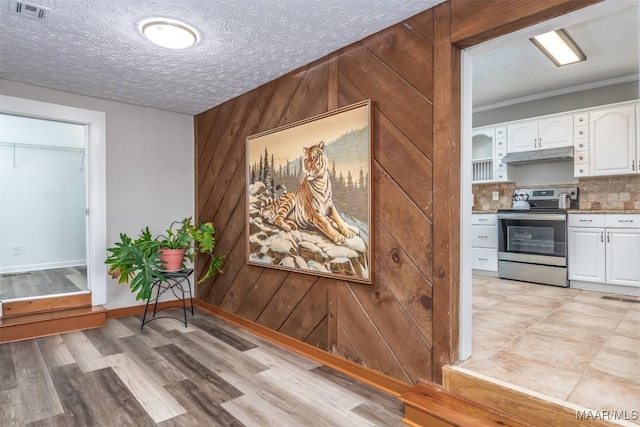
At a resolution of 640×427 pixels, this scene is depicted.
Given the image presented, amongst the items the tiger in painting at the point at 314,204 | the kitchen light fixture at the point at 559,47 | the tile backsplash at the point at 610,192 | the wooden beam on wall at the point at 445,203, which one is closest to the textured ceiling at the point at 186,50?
the wooden beam on wall at the point at 445,203

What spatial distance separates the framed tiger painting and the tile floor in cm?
99

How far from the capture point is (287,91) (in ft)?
10.1

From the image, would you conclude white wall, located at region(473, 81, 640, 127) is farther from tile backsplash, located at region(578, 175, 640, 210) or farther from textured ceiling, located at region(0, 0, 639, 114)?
tile backsplash, located at region(578, 175, 640, 210)

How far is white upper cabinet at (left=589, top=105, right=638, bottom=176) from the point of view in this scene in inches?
151

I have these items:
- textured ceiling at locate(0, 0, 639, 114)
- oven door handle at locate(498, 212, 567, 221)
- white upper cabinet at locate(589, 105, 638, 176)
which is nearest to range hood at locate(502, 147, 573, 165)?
white upper cabinet at locate(589, 105, 638, 176)

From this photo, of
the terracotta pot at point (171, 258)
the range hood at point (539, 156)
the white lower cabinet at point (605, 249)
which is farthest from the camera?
the range hood at point (539, 156)

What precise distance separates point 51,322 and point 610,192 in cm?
639

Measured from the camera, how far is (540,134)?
14.8ft

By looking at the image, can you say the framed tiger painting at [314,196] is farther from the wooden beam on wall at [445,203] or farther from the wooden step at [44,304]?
the wooden step at [44,304]

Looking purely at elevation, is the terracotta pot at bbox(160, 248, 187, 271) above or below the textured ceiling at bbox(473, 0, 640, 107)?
below

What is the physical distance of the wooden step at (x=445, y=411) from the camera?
167 cm

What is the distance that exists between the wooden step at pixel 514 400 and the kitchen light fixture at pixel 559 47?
2785mm

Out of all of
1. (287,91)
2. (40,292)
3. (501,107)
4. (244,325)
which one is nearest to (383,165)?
(287,91)

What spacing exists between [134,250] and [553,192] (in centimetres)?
520
